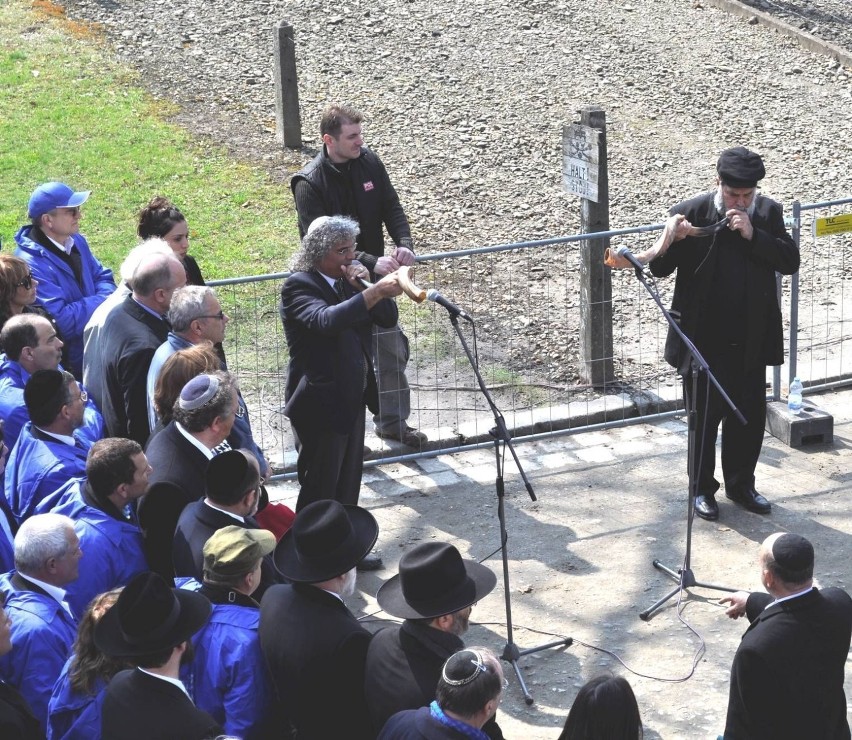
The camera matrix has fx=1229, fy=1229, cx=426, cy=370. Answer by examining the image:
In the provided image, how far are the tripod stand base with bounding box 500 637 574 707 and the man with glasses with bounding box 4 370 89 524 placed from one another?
2.21 meters

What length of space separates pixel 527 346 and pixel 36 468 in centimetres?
518

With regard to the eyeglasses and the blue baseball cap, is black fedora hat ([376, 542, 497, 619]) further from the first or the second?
the blue baseball cap

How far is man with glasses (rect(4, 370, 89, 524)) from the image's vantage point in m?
5.50

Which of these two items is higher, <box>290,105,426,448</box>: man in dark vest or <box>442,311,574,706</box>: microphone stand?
<box>290,105,426,448</box>: man in dark vest

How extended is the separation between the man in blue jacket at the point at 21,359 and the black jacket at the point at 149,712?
7.91 ft

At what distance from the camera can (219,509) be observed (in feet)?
15.8

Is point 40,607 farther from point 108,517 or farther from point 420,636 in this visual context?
point 420,636

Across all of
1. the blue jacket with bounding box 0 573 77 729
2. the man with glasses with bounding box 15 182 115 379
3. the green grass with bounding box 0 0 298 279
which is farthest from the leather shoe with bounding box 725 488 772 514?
the green grass with bounding box 0 0 298 279

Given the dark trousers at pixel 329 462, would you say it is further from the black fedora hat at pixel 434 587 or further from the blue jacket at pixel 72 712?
the blue jacket at pixel 72 712

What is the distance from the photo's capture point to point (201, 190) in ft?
41.3

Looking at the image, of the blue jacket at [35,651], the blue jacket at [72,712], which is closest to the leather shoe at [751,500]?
the blue jacket at [35,651]

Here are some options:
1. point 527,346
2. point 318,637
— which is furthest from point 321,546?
point 527,346

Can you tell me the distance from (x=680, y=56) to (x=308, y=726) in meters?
13.4

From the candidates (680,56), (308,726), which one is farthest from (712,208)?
(680,56)
